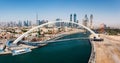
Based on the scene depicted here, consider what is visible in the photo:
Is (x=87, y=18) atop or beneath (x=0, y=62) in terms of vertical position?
atop

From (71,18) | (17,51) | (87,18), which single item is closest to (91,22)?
(87,18)

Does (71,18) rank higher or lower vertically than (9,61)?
higher

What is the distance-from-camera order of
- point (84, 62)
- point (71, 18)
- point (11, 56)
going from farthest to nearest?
point (71, 18) < point (11, 56) < point (84, 62)

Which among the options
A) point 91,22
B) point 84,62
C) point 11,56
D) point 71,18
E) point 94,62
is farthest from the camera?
point 71,18

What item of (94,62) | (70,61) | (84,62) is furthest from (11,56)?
(94,62)

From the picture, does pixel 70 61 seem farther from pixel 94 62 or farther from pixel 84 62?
pixel 94 62

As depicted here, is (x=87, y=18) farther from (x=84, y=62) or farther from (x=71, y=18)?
(x=84, y=62)

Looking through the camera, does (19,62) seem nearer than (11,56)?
Yes

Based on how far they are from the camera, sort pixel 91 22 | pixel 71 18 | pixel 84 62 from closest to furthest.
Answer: pixel 84 62, pixel 91 22, pixel 71 18

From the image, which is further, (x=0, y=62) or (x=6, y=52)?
(x=6, y=52)
